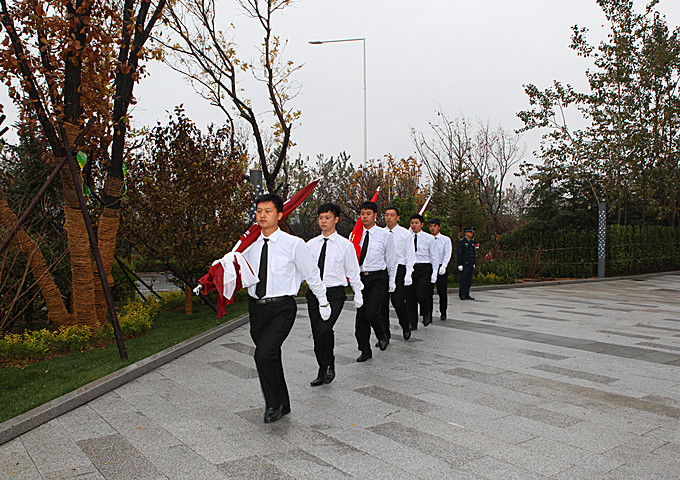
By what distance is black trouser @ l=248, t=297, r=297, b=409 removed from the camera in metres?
5.03

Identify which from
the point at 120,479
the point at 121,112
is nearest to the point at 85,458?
the point at 120,479

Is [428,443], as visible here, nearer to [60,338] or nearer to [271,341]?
[271,341]

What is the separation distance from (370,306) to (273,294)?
2784mm

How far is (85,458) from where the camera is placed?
13.8 ft

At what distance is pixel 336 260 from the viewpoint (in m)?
6.43

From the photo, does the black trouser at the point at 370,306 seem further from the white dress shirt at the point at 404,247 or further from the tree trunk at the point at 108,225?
the tree trunk at the point at 108,225

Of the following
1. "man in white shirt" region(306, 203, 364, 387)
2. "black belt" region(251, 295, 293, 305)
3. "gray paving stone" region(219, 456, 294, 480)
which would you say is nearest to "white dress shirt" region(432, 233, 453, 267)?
"man in white shirt" region(306, 203, 364, 387)

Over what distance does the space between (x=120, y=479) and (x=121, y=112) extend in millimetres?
6952

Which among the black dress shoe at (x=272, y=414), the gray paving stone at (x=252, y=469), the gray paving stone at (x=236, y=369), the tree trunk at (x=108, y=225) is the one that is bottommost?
the gray paving stone at (x=236, y=369)

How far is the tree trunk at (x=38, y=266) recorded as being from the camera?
8133mm

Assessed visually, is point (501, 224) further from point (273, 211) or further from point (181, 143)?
point (273, 211)

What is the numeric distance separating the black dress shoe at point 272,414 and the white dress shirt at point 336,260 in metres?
1.74

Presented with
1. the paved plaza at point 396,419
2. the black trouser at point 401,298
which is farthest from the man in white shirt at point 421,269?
the paved plaza at point 396,419

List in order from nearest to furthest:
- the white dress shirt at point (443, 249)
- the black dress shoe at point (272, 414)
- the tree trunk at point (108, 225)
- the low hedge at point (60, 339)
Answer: the black dress shoe at point (272, 414) → the low hedge at point (60, 339) → the tree trunk at point (108, 225) → the white dress shirt at point (443, 249)
